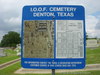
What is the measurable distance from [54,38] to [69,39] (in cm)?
33

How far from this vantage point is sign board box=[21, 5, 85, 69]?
212 inches

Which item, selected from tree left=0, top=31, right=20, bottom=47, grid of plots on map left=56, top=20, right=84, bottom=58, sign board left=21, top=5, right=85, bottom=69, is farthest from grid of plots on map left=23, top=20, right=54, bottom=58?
tree left=0, top=31, right=20, bottom=47

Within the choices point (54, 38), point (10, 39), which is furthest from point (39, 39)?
point (10, 39)

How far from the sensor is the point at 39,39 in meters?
5.42

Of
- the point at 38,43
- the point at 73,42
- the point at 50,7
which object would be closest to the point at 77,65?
the point at 73,42

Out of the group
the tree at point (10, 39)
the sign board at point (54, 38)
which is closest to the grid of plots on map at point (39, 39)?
the sign board at point (54, 38)

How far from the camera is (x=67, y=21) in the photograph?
5.45 m

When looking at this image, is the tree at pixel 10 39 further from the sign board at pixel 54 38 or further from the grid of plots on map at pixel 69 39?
the grid of plots on map at pixel 69 39

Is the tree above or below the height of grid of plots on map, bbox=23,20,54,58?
above

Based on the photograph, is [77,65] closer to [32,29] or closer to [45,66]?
[45,66]

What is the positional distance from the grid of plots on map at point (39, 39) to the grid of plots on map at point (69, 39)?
6.1 inches

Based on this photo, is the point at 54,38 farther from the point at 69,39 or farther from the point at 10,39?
the point at 10,39

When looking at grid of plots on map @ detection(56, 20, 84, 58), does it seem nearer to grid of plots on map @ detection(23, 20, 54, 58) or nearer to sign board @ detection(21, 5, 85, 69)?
sign board @ detection(21, 5, 85, 69)

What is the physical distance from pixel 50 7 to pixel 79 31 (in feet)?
2.72
